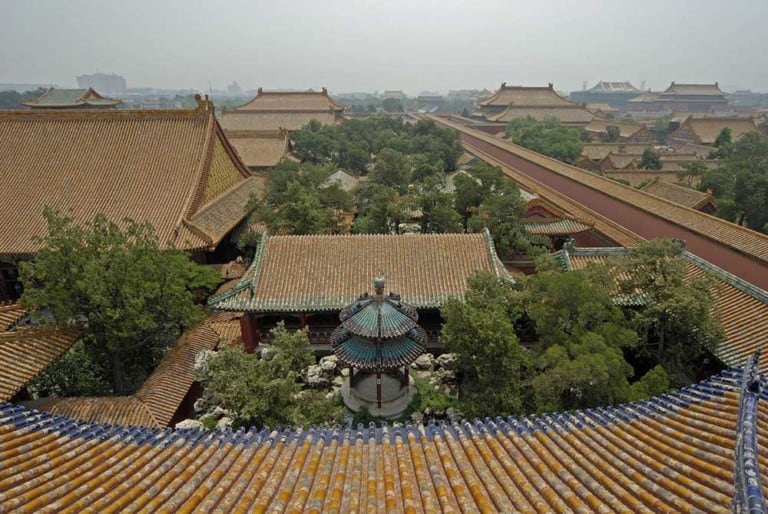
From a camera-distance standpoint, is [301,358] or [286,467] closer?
[286,467]

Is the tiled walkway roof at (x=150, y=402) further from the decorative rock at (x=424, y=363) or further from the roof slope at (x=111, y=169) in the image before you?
the decorative rock at (x=424, y=363)

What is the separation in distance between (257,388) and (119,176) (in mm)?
14671

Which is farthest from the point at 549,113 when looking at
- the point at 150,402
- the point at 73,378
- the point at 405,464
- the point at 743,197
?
the point at 405,464

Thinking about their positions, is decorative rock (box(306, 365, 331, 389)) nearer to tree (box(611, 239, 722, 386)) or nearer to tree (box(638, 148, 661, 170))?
tree (box(611, 239, 722, 386))

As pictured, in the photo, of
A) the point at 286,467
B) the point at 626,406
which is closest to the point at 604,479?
the point at 626,406

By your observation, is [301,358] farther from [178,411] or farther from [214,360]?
[178,411]

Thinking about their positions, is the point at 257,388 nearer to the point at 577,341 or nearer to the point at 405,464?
the point at 405,464

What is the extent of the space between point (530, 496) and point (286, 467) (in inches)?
92.4

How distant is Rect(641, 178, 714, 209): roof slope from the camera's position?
2695 cm

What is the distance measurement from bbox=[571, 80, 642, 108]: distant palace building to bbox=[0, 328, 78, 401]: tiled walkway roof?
160 metres

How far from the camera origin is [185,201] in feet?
60.1

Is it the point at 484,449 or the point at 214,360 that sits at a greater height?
the point at 484,449

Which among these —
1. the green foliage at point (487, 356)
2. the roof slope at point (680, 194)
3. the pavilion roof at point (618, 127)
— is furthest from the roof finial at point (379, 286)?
the pavilion roof at point (618, 127)

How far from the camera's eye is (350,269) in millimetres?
14906
